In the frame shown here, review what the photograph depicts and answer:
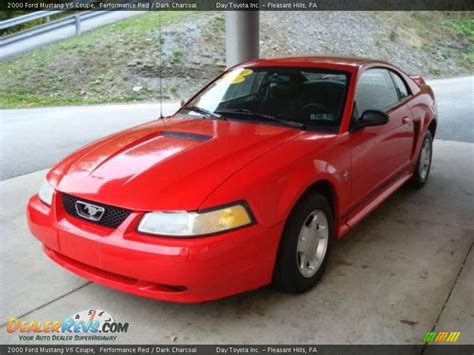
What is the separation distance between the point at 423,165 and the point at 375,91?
1406 millimetres

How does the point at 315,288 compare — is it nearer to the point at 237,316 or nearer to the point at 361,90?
the point at 237,316

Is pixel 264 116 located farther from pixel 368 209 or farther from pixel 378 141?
pixel 368 209

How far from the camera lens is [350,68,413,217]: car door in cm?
384

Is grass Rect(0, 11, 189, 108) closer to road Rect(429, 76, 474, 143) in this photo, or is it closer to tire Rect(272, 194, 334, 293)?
road Rect(429, 76, 474, 143)

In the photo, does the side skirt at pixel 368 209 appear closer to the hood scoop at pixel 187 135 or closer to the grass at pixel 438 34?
the hood scoop at pixel 187 135

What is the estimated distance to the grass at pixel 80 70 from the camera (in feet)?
38.8

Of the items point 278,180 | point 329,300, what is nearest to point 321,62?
point 278,180

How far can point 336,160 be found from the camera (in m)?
3.52

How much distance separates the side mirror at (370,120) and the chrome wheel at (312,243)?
79 cm

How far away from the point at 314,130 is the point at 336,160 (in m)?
0.32

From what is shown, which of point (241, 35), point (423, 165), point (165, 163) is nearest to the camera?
point (165, 163)

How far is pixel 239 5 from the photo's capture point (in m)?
7.35

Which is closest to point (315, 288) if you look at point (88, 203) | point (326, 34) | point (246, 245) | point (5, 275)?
point (246, 245)

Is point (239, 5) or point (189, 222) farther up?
point (239, 5)
